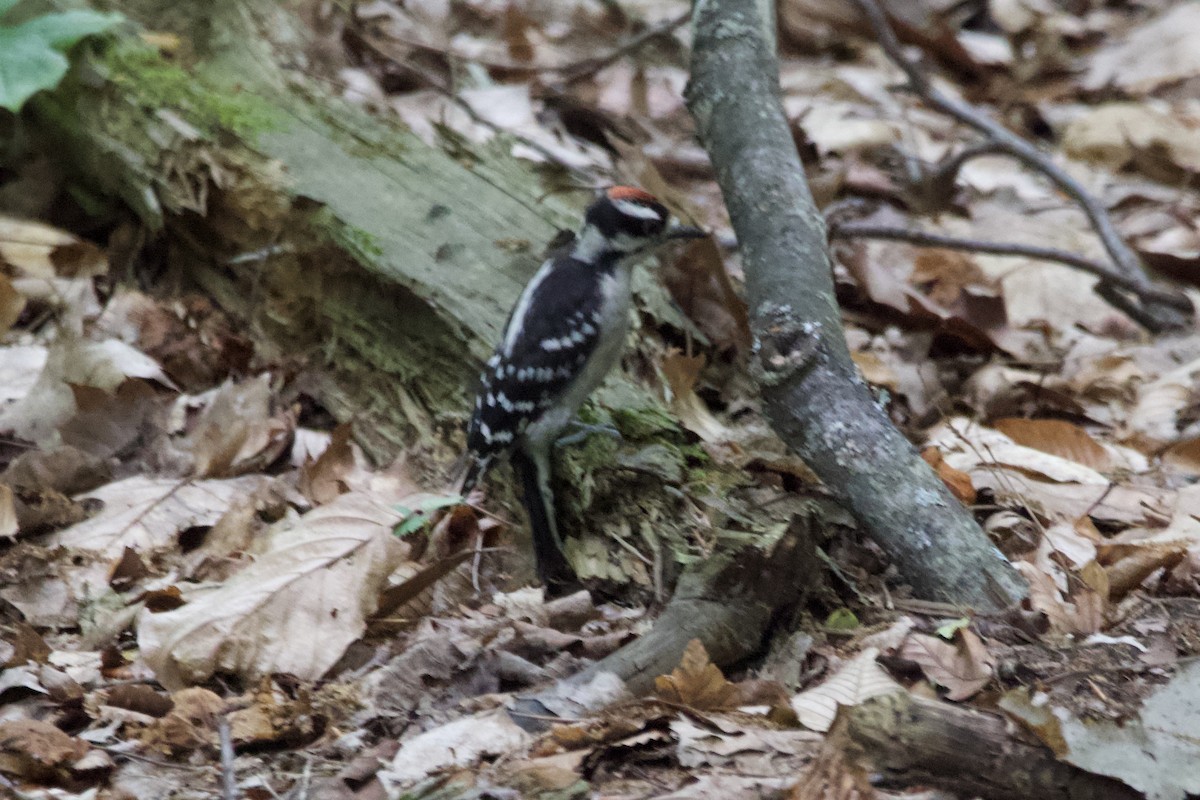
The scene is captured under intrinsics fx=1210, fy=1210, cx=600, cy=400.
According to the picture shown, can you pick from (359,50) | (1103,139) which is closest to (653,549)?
(359,50)

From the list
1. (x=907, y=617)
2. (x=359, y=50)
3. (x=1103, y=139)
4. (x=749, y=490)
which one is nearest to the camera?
(x=907, y=617)

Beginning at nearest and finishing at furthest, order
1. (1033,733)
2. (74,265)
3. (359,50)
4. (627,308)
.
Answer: (1033,733) → (627,308) → (74,265) → (359,50)

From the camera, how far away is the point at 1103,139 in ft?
21.5

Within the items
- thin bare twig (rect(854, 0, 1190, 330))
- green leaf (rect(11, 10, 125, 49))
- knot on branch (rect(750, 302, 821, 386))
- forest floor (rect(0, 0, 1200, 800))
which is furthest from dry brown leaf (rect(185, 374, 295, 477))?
thin bare twig (rect(854, 0, 1190, 330))

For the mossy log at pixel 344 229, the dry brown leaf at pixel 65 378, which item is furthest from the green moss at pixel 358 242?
the dry brown leaf at pixel 65 378

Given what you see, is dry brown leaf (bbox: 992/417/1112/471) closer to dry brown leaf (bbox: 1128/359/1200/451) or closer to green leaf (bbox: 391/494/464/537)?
dry brown leaf (bbox: 1128/359/1200/451)

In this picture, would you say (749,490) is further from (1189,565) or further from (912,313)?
(912,313)

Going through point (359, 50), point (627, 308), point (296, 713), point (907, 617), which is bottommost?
point (296, 713)

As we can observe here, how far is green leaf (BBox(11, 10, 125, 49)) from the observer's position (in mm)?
4762

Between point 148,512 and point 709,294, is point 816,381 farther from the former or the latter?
point 148,512

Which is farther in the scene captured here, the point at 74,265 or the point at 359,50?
the point at 359,50

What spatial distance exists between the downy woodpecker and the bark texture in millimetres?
472

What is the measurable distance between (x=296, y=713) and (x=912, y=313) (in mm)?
2948

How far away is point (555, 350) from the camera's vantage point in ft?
12.2
